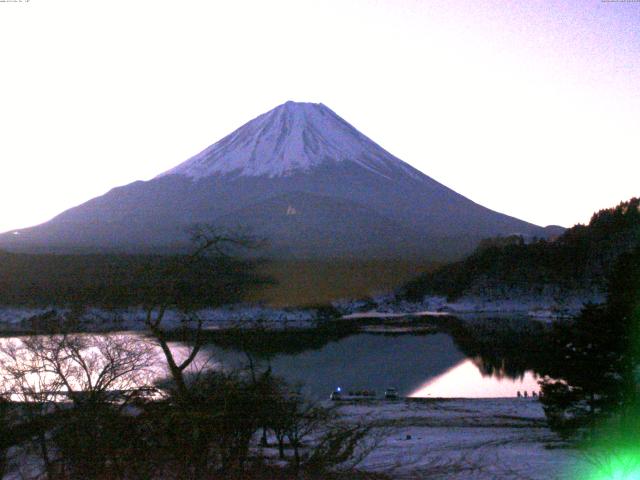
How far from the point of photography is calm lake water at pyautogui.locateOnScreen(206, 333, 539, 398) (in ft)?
51.9

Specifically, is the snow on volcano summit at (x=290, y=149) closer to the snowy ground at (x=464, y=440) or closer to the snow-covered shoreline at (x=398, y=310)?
the snow-covered shoreline at (x=398, y=310)

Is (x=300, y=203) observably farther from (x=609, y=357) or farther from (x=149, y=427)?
(x=149, y=427)

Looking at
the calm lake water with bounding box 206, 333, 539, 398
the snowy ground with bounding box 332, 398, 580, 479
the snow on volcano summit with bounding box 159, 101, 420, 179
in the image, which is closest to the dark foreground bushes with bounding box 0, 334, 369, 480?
the snowy ground with bounding box 332, 398, 580, 479

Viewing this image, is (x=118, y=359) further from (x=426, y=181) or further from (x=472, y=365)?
(x=426, y=181)

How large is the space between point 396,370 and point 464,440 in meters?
9.86

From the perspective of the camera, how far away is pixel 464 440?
9289 mm

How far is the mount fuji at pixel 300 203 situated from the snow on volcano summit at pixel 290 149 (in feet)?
0.38

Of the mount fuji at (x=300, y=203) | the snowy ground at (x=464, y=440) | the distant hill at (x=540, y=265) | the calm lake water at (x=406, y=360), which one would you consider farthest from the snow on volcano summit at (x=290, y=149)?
the snowy ground at (x=464, y=440)

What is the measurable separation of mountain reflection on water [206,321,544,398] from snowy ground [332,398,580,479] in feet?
6.29

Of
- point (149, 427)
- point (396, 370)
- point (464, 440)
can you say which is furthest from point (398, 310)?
point (149, 427)

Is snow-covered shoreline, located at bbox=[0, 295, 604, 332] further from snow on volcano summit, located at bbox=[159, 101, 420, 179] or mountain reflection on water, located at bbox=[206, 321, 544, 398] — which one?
snow on volcano summit, located at bbox=[159, 101, 420, 179]

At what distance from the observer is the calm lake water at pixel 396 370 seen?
15.8 metres

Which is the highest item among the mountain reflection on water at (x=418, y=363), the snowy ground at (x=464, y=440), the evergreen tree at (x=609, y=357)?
the evergreen tree at (x=609, y=357)

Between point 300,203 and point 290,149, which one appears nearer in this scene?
point 300,203
